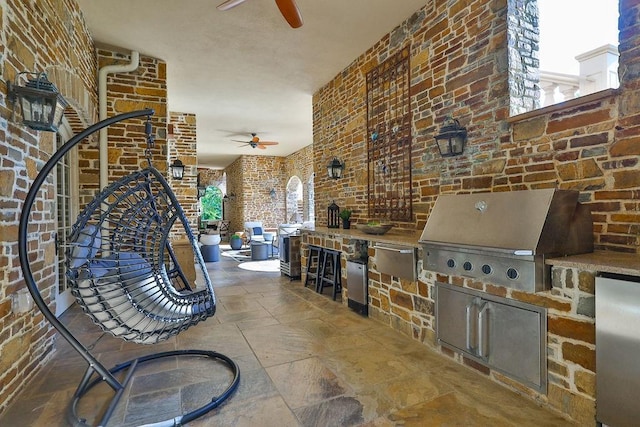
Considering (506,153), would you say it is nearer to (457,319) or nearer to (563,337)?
(457,319)

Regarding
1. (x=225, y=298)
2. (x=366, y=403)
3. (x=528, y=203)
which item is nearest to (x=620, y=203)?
(x=528, y=203)

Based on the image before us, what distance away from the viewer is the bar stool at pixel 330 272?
4.52 m

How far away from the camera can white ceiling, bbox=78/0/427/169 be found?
3.73 metres

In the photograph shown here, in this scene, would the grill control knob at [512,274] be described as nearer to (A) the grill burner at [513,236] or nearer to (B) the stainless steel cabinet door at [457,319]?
(A) the grill burner at [513,236]

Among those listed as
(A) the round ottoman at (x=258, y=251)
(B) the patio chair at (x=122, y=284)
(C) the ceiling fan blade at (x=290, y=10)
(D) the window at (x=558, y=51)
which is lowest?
(A) the round ottoman at (x=258, y=251)

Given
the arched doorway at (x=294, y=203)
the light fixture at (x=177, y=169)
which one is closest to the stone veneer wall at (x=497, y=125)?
the light fixture at (x=177, y=169)

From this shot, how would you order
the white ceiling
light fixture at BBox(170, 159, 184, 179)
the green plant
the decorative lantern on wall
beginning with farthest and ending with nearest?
light fixture at BBox(170, 159, 184, 179) < the decorative lantern on wall < the green plant < the white ceiling

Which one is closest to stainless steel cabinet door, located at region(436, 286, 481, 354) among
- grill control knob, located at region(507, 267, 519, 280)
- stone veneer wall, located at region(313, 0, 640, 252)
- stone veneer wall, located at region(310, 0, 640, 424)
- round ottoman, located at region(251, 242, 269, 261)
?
stone veneer wall, located at region(310, 0, 640, 424)

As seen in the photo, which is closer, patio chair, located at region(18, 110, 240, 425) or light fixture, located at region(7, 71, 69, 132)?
patio chair, located at region(18, 110, 240, 425)

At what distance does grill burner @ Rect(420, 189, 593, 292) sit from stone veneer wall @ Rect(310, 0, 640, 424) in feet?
0.51

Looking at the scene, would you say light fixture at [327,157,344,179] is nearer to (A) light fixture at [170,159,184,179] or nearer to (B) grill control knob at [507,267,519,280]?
(A) light fixture at [170,159,184,179]

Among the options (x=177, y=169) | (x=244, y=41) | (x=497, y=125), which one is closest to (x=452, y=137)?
(x=497, y=125)

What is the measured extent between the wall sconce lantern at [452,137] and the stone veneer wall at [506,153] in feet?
0.28

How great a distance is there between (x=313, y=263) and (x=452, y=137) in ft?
9.87
